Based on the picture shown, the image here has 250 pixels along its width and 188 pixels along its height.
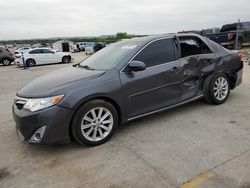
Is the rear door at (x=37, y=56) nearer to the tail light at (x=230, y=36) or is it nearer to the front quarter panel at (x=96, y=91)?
the tail light at (x=230, y=36)

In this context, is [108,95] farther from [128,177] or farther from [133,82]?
[128,177]

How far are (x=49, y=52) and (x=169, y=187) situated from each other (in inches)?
682

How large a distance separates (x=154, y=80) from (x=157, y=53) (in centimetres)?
50

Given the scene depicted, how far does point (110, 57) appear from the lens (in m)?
4.01

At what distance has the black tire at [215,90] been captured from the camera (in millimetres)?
4465

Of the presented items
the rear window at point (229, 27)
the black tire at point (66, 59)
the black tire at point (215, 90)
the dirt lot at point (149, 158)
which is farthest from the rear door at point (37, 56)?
the black tire at point (215, 90)

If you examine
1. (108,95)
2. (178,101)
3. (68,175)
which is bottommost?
(68,175)

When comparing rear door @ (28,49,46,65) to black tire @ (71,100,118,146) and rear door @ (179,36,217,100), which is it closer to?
rear door @ (179,36,217,100)

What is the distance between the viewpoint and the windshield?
373 cm

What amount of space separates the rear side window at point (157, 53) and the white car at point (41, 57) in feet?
49.2

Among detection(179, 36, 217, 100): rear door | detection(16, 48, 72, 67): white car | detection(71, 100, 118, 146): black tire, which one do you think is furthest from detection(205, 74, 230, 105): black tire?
detection(16, 48, 72, 67): white car

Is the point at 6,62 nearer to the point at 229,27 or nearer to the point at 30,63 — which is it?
the point at 30,63

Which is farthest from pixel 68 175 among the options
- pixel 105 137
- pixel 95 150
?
pixel 105 137

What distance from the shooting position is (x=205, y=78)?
444 centimetres
